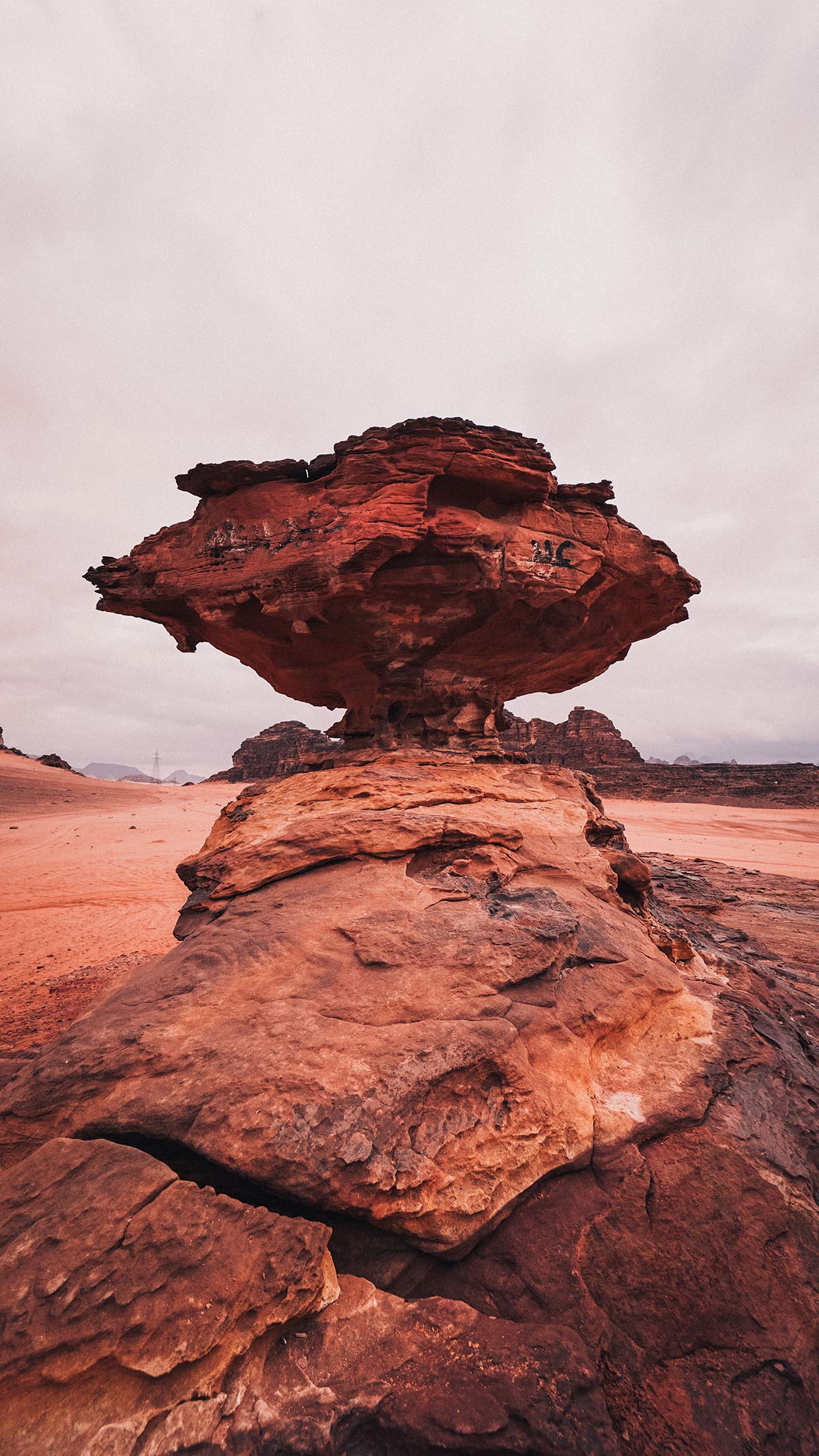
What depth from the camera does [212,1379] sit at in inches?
92.6

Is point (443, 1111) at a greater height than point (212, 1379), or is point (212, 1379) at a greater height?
point (443, 1111)

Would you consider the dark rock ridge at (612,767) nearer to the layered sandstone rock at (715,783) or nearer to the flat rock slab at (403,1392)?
the layered sandstone rock at (715,783)

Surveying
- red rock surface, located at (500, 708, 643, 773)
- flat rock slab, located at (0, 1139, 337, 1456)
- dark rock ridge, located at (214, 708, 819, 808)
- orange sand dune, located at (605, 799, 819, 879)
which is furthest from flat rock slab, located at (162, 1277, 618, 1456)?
red rock surface, located at (500, 708, 643, 773)

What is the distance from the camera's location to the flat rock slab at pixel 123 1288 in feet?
7.22

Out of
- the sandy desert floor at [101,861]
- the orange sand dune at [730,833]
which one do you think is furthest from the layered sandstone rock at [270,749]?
the orange sand dune at [730,833]

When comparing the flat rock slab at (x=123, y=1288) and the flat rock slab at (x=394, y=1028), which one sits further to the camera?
the flat rock slab at (x=394, y=1028)

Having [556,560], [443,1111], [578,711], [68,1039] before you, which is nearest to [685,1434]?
[443,1111]

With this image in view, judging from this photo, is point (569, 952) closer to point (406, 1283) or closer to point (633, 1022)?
point (633, 1022)

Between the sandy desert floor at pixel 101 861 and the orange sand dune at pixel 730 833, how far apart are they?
0.14m

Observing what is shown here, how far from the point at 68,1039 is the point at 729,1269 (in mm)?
4548

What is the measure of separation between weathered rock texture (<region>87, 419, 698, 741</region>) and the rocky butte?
0.09 m

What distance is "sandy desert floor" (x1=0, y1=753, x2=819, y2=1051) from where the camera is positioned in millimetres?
9594

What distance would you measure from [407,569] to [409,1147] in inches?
247

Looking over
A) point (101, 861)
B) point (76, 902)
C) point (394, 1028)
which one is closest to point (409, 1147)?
point (394, 1028)
